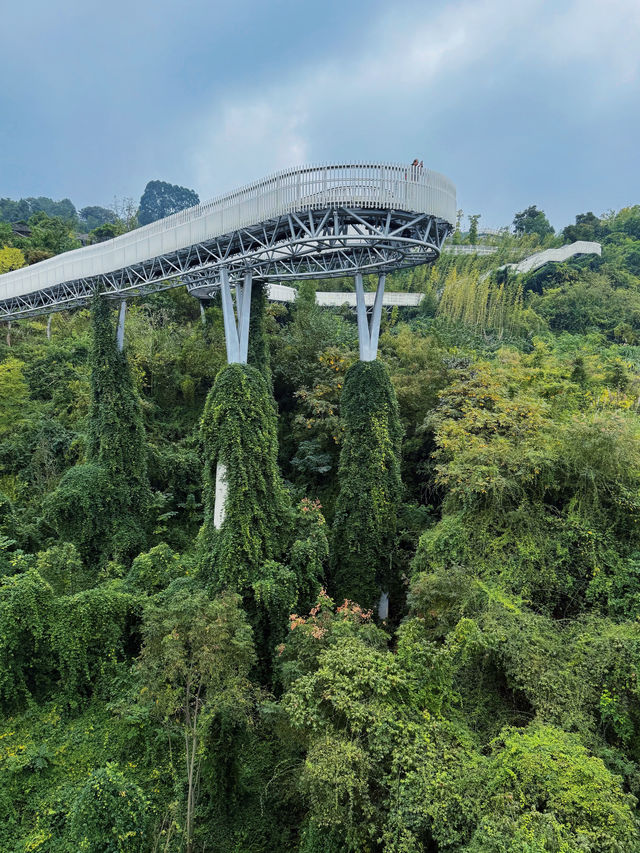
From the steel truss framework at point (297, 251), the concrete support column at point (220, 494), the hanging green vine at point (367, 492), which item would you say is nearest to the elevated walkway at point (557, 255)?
the steel truss framework at point (297, 251)

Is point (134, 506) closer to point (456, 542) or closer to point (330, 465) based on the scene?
point (330, 465)

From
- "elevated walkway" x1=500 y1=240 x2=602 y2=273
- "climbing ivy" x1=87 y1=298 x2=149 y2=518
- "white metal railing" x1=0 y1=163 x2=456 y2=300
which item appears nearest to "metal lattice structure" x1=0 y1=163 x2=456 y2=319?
"white metal railing" x1=0 y1=163 x2=456 y2=300

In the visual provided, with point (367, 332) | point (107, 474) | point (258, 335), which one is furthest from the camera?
point (258, 335)

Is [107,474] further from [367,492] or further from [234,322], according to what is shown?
[367,492]

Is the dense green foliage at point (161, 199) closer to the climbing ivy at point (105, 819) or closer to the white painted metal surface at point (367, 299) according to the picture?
the white painted metal surface at point (367, 299)

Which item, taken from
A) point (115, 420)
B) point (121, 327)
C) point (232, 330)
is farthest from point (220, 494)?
point (121, 327)

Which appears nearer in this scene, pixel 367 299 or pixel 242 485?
pixel 242 485

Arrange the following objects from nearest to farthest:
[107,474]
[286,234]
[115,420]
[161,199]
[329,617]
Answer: [329,617], [286,234], [107,474], [115,420], [161,199]

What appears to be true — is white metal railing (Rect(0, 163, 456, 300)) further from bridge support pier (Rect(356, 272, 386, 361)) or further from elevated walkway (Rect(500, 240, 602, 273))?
elevated walkway (Rect(500, 240, 602, 273))
